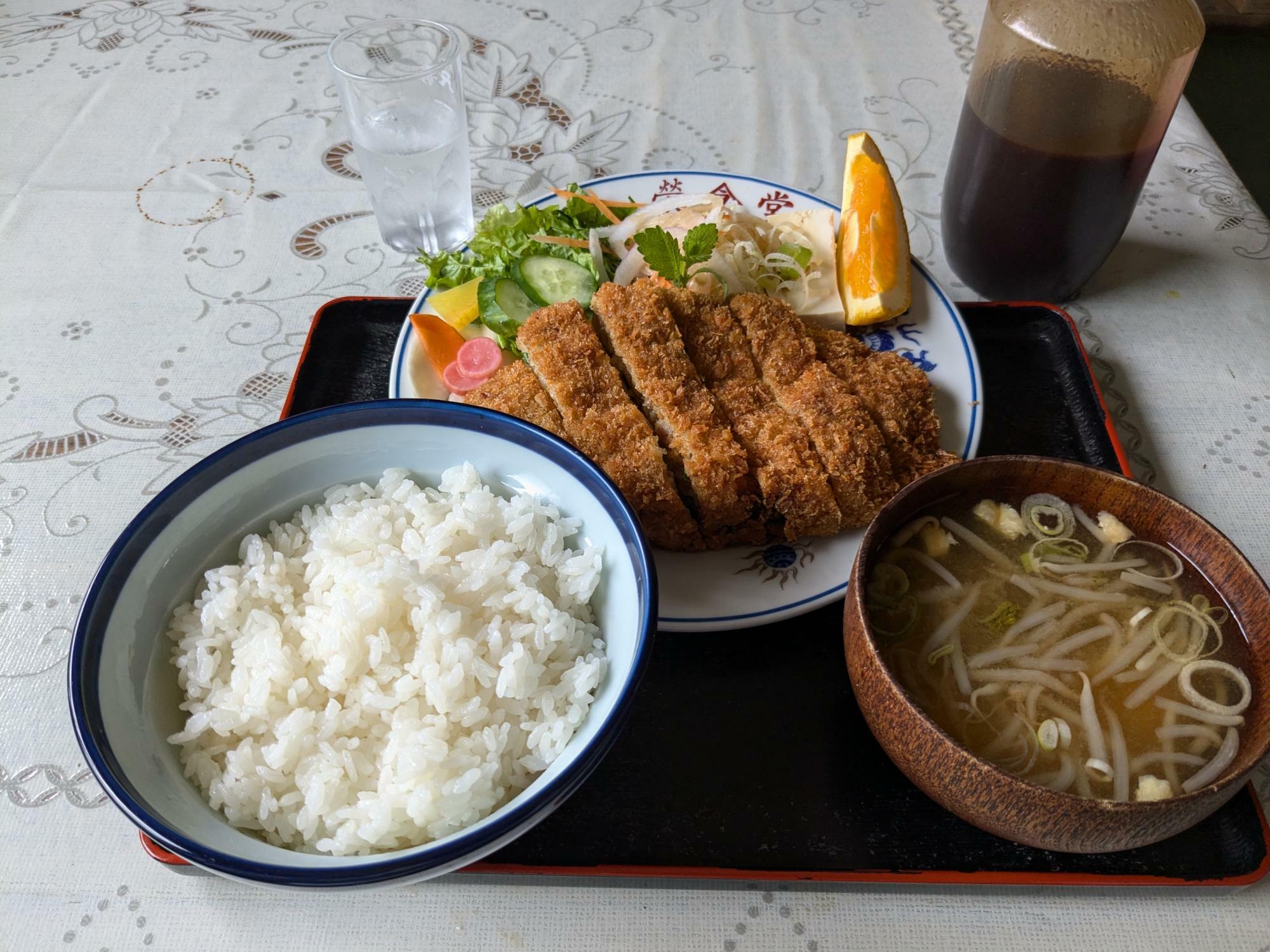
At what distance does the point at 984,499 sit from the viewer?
164cm

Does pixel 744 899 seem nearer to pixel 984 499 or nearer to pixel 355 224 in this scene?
pixel 984 499

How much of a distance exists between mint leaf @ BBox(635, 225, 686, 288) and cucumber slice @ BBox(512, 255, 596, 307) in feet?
0.77

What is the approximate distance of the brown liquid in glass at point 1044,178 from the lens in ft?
7.03

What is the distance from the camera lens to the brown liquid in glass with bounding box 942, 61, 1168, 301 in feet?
→ 7.03

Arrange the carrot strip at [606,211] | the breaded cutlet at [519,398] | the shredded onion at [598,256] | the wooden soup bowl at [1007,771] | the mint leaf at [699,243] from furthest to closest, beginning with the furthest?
the carrot strip at [606,211] → the shredded onion at [598,256] → the mint leaf at [699,243] → the breaded cutlet at [519,398] → the wooden soup bowl at [1007,771]

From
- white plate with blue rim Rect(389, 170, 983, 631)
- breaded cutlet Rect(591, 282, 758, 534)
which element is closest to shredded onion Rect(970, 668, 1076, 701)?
white plate with blue rim Rect(389, 170, 983, 631)

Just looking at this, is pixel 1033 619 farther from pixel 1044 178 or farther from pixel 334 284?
pixel 334 284

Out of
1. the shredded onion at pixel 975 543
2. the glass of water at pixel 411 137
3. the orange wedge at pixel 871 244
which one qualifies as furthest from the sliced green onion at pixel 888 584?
the glass of water at pixel 411 137

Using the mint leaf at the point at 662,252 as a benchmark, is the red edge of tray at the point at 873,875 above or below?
below

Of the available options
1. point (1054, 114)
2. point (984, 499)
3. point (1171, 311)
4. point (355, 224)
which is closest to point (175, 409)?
point (355, 224)

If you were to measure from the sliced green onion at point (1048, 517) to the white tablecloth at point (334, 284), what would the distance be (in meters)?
0.63

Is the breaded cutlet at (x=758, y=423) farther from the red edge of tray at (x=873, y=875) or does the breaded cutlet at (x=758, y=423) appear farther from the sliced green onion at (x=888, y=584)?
the red edge of tray at (x=873, y=875)

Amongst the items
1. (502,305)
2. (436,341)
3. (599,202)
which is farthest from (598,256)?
(436,341)

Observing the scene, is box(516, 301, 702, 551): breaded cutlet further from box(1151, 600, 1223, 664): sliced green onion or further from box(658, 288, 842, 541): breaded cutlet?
box(1151, 600, 1223, 664): sliced green onion
